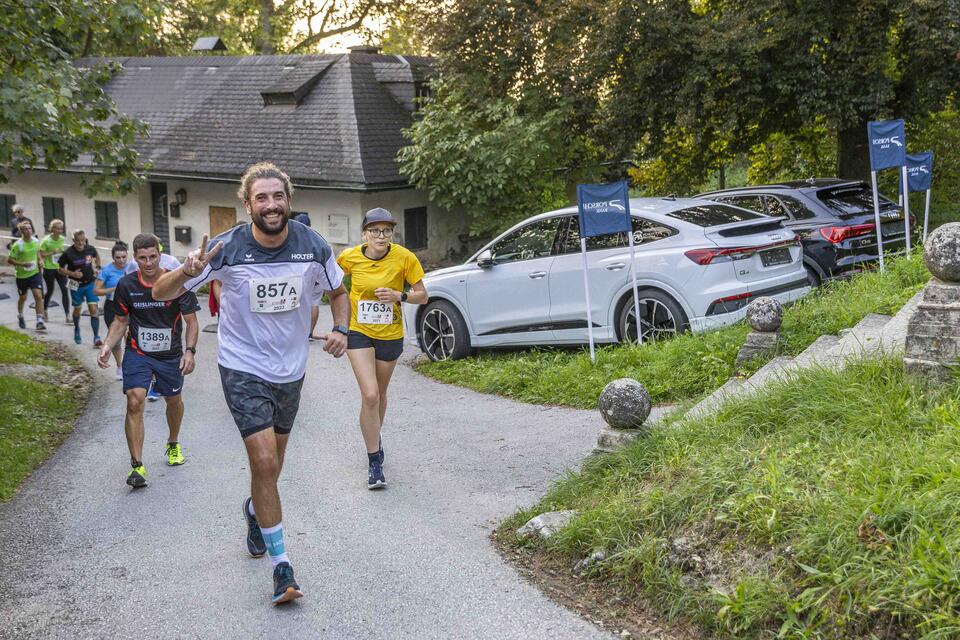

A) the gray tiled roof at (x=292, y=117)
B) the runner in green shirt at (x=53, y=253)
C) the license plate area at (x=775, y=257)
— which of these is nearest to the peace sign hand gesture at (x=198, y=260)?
the license plate area at (x=775, y=257)

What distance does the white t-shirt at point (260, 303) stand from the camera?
5359 millimetres

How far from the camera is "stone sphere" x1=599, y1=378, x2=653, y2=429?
6328mm

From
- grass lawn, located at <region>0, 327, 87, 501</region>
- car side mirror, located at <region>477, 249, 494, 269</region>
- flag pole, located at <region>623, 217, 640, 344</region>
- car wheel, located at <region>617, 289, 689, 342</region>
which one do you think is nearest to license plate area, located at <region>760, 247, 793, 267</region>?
car wheel, located at <region>617, 289, 689, 342</region>

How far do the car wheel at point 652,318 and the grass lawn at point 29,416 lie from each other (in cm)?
600

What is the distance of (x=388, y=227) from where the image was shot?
24.7 ft

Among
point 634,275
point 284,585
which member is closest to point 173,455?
point 284,585

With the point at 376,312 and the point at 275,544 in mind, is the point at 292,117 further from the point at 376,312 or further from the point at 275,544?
the point at 275,544

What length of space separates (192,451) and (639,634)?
5433 millimetres

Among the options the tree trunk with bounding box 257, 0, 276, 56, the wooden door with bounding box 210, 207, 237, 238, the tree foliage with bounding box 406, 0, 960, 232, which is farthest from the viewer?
the tree trunk with bounding box 257, 0, 276, 56

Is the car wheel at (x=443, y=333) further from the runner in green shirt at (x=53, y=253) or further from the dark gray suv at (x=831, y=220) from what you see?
the runner in green shirt at (x=53, y=253)

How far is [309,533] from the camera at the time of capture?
6352mm

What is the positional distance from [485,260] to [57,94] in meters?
5.00

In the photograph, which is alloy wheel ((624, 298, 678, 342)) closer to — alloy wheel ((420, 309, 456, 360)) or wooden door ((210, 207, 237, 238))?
alloy wheel ((420, 309, 456, 360))

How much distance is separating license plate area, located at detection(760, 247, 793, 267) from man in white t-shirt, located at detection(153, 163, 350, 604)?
644 centimetres
